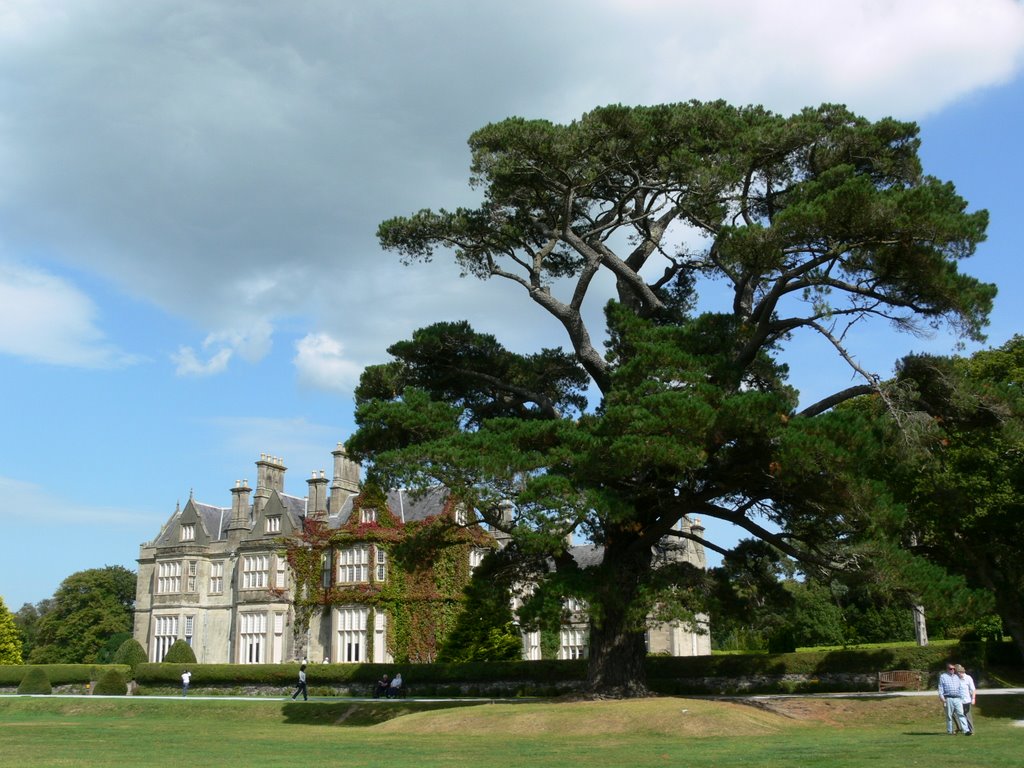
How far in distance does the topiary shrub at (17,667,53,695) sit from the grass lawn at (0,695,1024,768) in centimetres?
1455

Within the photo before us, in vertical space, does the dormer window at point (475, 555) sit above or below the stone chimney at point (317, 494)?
below

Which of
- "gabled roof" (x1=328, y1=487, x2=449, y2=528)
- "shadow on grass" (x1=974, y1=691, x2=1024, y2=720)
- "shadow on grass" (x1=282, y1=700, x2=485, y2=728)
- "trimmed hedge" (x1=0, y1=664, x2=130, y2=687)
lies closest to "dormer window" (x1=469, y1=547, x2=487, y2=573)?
"gabled roof" (x1=328, y1=487, x2=449, y2=528)

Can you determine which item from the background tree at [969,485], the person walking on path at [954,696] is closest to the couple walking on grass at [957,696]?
the person walking on path at [954,696]

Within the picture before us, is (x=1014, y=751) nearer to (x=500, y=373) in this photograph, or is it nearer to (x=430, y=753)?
(x=430, y=753)

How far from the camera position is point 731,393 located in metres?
22.2

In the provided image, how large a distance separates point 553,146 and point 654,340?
5.61m

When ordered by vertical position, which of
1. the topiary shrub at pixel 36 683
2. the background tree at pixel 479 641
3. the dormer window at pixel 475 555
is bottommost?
the topiary shrub at pixel 36 683

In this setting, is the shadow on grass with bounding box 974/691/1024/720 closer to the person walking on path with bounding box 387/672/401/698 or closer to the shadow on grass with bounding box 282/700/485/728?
the shadow on grass with bounding box 282/700/485/728

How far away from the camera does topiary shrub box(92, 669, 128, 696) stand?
131ft

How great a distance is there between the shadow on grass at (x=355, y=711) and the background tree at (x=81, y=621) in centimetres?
4536

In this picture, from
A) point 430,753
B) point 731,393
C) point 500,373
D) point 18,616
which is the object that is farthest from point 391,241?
point 18,616

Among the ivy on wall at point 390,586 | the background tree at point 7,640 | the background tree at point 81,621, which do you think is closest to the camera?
the ivy on wall at point 390,586

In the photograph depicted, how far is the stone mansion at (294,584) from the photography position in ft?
150

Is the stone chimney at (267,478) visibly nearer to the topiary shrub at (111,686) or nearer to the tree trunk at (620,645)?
the topiary shrub at (111,686)
